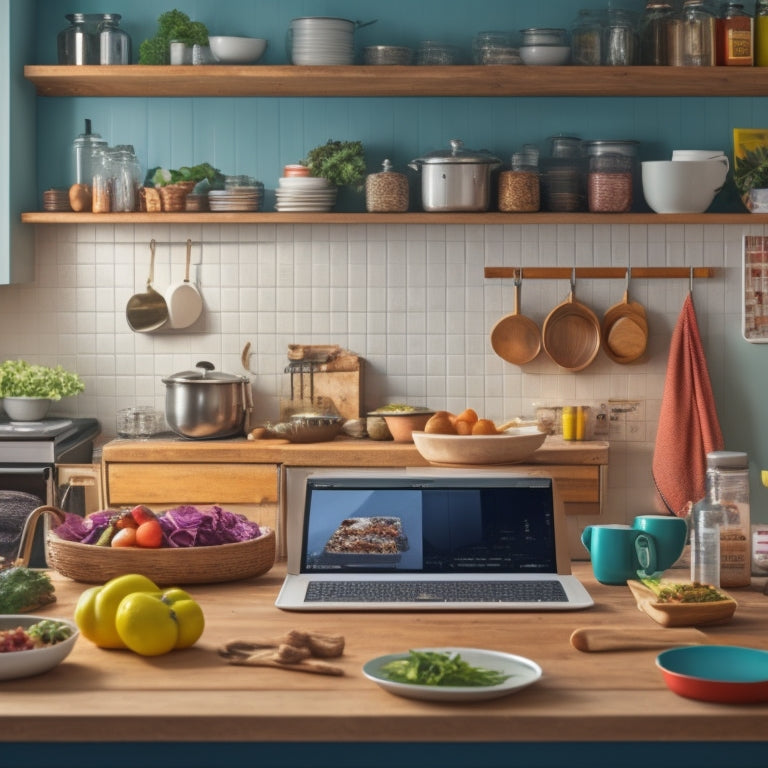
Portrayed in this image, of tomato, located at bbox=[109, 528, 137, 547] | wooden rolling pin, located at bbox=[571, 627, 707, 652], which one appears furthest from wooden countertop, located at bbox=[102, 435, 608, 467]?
wooden rolling pin, located at bbox=[571, 627, 707, 652]

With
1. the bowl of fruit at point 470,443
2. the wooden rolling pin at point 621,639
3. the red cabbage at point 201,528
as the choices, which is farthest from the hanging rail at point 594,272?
the wooden rolling pin at point 621,639

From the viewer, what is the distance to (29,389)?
14.8 ft

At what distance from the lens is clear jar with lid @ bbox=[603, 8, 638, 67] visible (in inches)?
181

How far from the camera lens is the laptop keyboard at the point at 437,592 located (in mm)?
2203

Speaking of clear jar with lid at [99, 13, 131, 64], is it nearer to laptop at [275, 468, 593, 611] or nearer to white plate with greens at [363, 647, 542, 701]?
laptop at [275, 468, 593, 611]

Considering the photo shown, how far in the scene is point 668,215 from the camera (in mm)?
4574

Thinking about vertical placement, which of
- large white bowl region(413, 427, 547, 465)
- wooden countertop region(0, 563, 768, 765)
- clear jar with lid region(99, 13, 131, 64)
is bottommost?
wooden countertop region(0, 563, 768, 765)

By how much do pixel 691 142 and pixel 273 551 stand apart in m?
3.06

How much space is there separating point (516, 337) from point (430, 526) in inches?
98.7

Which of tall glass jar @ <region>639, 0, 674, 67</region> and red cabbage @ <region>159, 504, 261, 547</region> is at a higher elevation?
tall glass jar @ <region>639, 0, 674, 67</region>

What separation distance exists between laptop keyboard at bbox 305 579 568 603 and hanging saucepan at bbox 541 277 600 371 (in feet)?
8.40

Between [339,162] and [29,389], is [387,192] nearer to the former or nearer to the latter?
[339,162]

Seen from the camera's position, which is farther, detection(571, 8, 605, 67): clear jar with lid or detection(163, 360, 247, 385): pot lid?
detection(571, 8, 605, 67): clear jar with lid

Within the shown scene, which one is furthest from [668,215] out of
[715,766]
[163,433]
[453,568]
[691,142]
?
[715,766]
